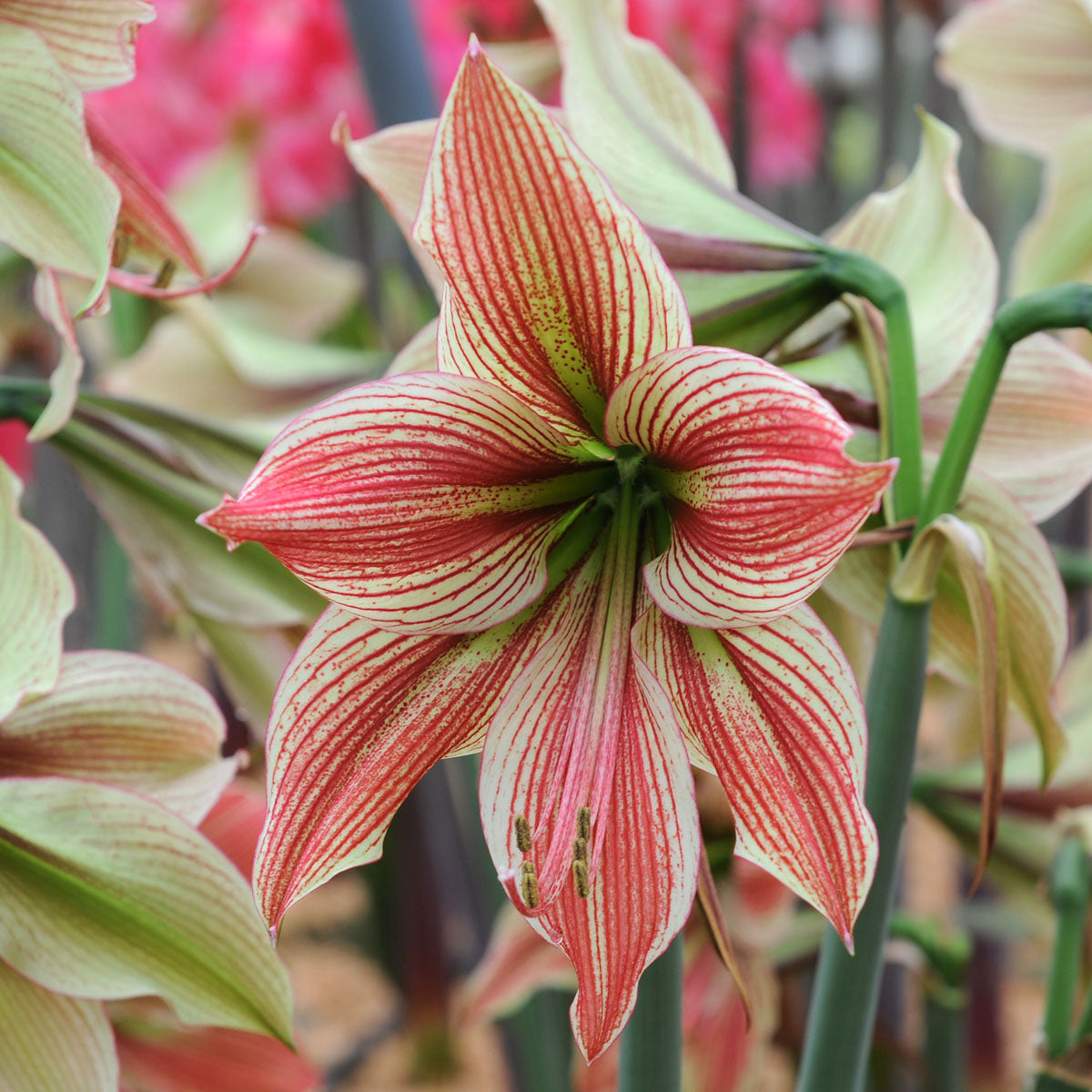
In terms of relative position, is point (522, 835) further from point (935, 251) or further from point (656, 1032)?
point (935, 251)

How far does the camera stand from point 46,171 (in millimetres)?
331

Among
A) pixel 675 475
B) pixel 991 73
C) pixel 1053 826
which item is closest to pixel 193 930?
pixel 675 475

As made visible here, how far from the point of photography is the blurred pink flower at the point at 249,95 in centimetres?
108

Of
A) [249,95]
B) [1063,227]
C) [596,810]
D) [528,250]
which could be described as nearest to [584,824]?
[596,810]

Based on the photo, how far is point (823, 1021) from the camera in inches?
13.1

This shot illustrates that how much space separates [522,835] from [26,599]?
0.52 ft

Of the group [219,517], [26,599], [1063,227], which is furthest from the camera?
[1063,227]

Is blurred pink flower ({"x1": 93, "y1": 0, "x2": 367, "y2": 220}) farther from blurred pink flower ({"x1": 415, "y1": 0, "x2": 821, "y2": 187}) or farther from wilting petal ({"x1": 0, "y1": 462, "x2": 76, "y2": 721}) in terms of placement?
wilting petal ({"x1": 0, "y1": 462, "x2": 76, "y2": 721})

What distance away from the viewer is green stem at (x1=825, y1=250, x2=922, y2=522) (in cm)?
32

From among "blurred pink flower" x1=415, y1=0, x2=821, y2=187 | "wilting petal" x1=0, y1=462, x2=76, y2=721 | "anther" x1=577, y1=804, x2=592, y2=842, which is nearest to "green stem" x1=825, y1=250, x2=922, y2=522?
"anther" x1=577, y1=804, x2=592, y2=842

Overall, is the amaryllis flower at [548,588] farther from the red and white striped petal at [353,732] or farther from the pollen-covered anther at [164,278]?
the pollen-covered anther at [164,278]

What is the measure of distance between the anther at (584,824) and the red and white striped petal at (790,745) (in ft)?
0.10

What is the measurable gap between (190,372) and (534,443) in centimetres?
41

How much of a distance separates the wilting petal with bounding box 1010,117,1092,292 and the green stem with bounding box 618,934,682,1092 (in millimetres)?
326
